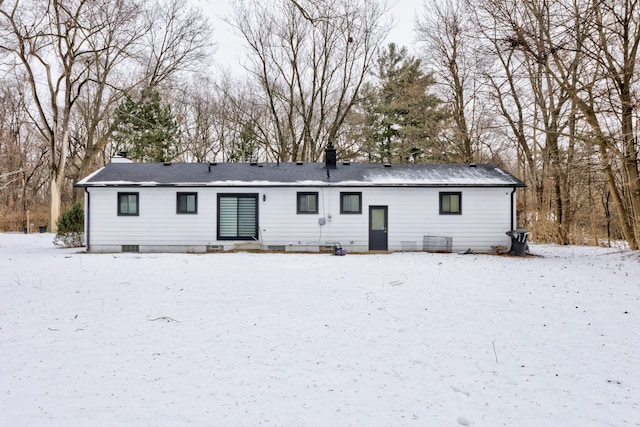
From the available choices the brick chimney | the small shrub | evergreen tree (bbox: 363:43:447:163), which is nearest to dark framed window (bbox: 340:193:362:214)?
the brick chimney

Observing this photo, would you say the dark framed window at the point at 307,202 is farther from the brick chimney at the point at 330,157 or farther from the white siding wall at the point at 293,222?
the brick chimney at the point at 330,157

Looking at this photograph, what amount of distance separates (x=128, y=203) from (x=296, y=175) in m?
6.43

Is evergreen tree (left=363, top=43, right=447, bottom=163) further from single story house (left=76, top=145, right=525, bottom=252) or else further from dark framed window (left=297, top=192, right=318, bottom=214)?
dark framed window (left=297, top=192, right=318, bottom=214)

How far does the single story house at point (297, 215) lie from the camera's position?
14859 mm

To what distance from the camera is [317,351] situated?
15.2 feet

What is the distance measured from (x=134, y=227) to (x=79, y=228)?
11.3 feet

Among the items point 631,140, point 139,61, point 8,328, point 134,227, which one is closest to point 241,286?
point 8,328

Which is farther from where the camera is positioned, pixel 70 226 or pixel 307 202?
pixel 70 226

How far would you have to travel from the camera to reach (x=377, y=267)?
11.0m

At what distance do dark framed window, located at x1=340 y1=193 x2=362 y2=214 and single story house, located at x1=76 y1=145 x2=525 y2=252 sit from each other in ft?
0.12

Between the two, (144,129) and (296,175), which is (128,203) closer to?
(296,175)

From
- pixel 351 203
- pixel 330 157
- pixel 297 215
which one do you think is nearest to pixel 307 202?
pixel 297 215

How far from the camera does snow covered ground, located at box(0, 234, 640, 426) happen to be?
10.8 ft

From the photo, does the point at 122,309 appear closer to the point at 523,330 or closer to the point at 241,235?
the point at 523,330
